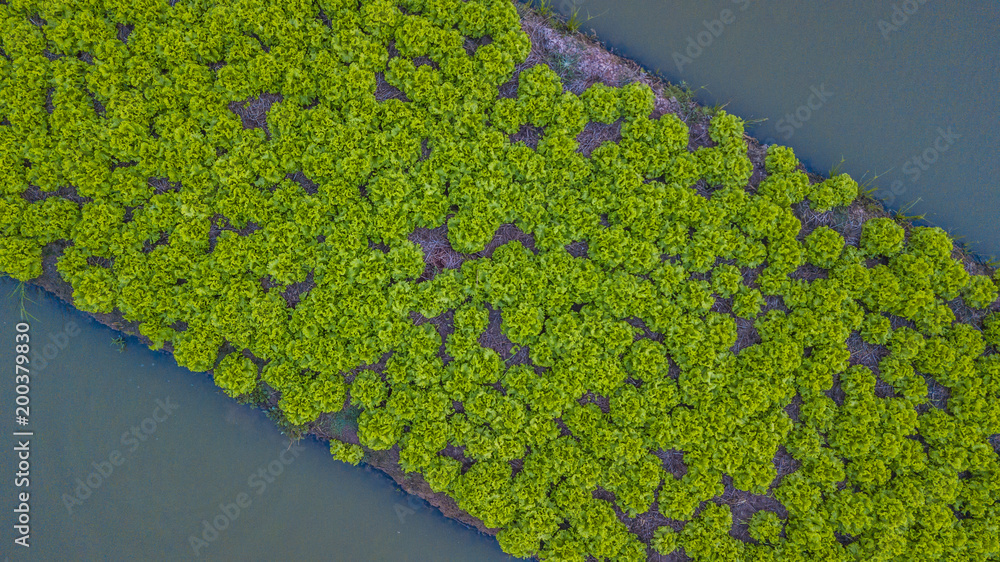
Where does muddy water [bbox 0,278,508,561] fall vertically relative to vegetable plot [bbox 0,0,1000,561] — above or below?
below

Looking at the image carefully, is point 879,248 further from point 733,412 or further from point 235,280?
point 235,280

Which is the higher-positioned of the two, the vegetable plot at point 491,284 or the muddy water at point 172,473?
the vegetable plot at point 491,284

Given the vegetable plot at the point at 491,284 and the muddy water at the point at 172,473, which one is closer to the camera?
the vegetable plot at the point at 491,284

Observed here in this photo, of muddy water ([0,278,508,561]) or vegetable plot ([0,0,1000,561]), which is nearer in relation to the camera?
vegetable plot ([0,0,1000,561])

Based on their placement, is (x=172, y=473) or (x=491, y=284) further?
(x=172, y=473)

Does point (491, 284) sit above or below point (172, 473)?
above

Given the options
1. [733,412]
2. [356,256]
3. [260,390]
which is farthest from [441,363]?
[733,412]
